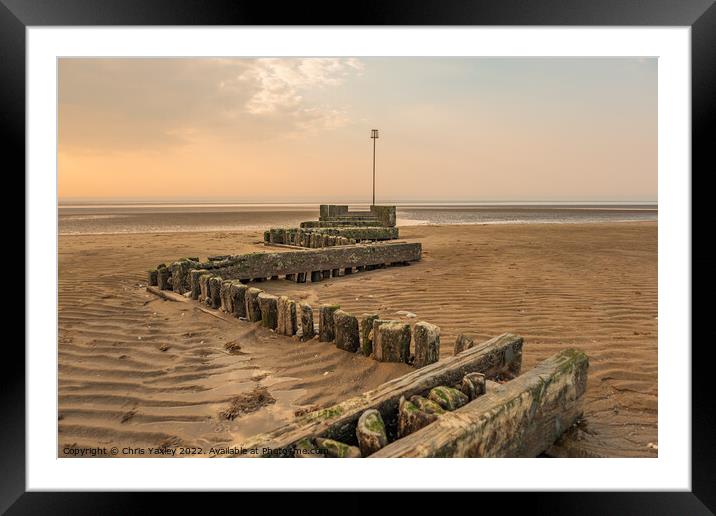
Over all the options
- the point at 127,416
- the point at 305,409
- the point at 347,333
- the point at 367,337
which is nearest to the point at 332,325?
the point at 347,333

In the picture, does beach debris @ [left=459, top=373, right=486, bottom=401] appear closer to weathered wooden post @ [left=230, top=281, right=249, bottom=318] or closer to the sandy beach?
the sandy beach

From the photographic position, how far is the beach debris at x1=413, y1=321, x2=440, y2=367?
3.23 metres

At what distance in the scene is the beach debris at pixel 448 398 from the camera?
2084 mm

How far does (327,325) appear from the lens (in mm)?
4059

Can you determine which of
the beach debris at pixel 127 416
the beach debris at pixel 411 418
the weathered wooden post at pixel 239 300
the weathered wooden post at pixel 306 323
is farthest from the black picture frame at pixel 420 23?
the weathered wooden post at pixel 239 300

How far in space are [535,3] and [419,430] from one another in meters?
2.22

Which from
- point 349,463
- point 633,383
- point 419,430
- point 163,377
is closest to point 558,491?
point 419,430

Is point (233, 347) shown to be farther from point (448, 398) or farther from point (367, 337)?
point (448, 398)

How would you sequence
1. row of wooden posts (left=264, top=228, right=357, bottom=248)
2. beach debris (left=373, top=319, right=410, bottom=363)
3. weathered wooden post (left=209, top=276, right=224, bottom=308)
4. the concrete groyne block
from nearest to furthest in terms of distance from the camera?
1. beach debris (left=373, top=319, right=410, bottom=363)
2. the concrete groyne block
3. weathered wooden post (left=209, top=276, right=224, bottom=308)
4. row of wooden posts (left=264, top=228, right=357, bottom=248)

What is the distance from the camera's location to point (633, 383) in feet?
11.0

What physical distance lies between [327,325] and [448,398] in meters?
2.10

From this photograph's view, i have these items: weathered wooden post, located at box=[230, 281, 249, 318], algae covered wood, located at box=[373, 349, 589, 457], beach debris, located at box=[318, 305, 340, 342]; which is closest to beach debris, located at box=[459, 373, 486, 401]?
algae covered wood, located at box=[373, 349, 589, 457]

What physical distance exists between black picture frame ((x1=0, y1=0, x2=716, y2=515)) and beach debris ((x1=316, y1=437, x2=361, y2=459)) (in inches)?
53.2

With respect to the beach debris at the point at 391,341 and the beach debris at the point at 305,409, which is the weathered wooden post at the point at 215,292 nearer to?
the beach debris at the point at 391,341
